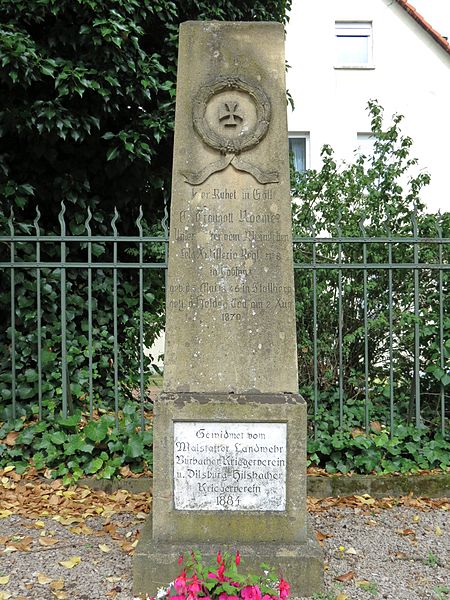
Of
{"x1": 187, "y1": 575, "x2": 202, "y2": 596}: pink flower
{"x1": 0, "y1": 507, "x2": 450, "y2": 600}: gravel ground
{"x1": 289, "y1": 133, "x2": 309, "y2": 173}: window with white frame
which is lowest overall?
{"x1": 0, "y1": 507, "x2": 450, "y2": 600}: gravel ground

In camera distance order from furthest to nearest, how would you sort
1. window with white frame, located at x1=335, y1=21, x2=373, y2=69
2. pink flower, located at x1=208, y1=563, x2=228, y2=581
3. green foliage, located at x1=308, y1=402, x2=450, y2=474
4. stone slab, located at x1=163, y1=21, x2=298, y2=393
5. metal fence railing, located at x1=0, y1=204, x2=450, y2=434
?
window with white frame, located at x1=335, y1=21, x2=373, y2=69
metal fence railing, located at x1=0, y1=204, x2=450, y2=434
green foliage, located at x1=308, y1=402, x2=450, y2=474
stone slab, located at x1=163, y1=21, x2=298, y2=393
pink flower, located at x1=208, y1=563, x2=228, y2=581

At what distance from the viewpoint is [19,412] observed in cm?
469

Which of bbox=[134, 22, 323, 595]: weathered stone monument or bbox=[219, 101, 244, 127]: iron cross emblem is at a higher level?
bbox=[219, 101, 244, 127]: iron cross emblem

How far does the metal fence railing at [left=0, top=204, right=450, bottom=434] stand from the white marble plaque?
1.62 metres

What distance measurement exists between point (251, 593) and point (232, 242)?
1610mm

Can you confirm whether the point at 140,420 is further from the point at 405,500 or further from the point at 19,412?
the point at 405,500

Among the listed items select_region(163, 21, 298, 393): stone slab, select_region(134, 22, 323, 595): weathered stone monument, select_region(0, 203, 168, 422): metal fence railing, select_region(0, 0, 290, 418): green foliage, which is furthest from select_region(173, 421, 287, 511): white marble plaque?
select_region(0, 0, 290, 418): green foliage

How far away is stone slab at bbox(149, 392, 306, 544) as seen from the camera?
2.89m

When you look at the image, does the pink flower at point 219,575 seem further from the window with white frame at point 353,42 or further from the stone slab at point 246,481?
the window with white frame at point 353,42

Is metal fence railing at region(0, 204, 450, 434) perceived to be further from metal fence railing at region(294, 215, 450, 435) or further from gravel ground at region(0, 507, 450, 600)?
gravel ground at region(0, 507, 450, 600)

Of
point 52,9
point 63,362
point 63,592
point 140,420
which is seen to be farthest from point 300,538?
point 52,9

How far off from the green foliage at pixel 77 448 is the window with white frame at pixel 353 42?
32.5 feet

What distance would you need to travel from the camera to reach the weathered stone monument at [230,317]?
9.53ft

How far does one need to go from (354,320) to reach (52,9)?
3486 millimetres
